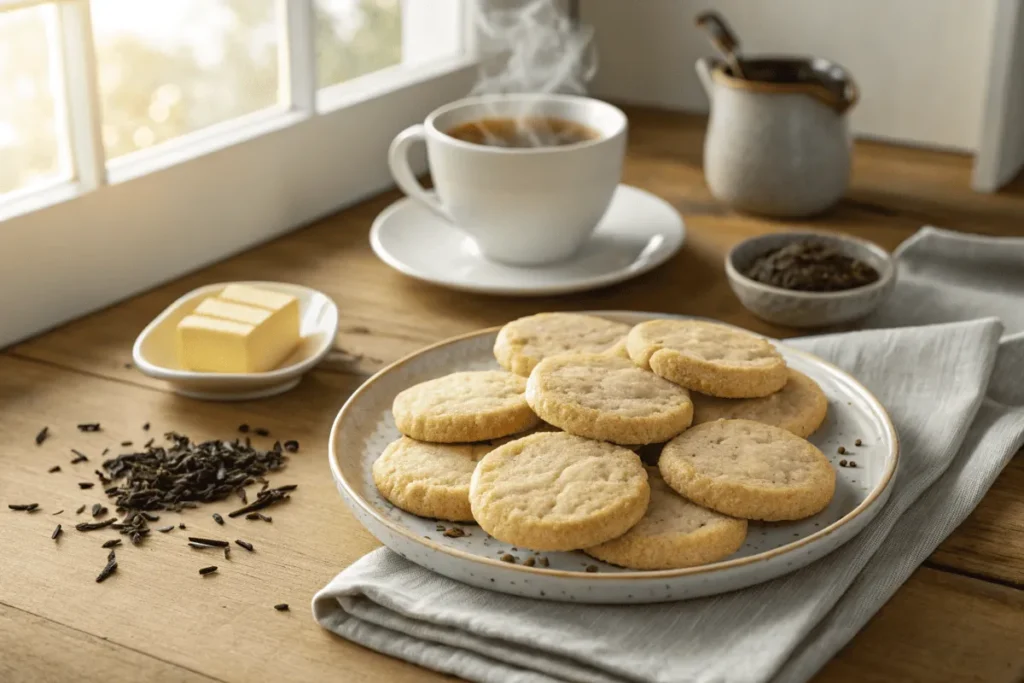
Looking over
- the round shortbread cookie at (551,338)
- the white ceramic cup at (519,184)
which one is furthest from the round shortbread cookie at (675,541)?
the white ceramic cup at (519,184)

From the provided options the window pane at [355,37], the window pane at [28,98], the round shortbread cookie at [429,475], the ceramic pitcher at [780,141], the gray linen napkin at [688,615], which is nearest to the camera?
the gray linen napkin at [688,615]

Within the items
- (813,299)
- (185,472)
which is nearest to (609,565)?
(185,472)

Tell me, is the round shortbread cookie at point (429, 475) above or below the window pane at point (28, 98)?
below

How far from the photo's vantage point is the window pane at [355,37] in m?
1.64

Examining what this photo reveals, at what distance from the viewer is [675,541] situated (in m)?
0.78

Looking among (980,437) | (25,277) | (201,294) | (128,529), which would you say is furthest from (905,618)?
(25,277)

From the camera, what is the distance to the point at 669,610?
78cm

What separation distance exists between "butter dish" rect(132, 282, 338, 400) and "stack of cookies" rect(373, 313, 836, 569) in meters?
0.19

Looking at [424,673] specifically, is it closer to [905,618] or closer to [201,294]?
[905,618]

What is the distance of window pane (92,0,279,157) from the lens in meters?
1.50

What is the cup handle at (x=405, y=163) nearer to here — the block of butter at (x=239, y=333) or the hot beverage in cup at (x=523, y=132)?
the hot beverage in cup at (x=523, y=132)

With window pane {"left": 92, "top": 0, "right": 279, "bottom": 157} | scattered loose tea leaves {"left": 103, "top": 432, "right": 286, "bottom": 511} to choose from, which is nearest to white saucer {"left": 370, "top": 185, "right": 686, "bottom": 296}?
window pane {"left": 92, "top": 0, "right": 279, "bottom": 157}

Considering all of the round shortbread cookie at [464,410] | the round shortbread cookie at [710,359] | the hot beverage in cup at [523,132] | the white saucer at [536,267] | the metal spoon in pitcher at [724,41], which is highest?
the metal spoon in pitcher at [724,41]

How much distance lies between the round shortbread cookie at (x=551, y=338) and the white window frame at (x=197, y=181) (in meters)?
0.48
